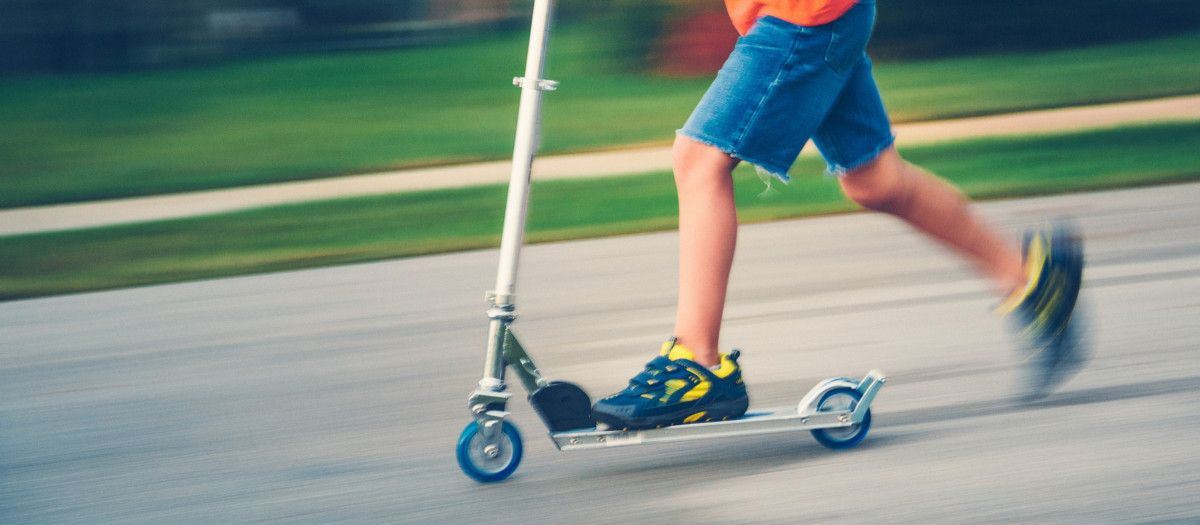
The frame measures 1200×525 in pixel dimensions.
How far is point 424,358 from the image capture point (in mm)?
5035

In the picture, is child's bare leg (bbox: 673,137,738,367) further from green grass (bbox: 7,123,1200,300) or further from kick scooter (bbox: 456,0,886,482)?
green grass (bbox: 7,123,1200,300)

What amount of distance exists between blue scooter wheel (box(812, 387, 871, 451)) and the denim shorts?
0.62 m

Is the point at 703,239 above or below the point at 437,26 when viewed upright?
below

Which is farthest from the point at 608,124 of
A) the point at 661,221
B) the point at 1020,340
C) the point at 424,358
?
the point at 1020,340

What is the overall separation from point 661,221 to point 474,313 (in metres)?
2.47

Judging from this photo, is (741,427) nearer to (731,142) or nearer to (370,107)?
(731,142)

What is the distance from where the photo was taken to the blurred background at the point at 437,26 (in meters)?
20.1

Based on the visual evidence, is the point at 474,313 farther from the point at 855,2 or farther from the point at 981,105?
the point at 981,105

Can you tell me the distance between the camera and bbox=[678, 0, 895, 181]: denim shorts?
11.1 ft

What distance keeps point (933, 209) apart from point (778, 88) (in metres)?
0.78

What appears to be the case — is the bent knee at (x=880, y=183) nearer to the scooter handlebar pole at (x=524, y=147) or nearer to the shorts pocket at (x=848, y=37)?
the shorts pocket at (x=848, y=37)

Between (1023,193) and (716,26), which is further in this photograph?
(716,26)

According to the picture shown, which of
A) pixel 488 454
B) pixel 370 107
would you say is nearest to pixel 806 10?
pixel 488 454

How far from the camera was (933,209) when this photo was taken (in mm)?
3904
